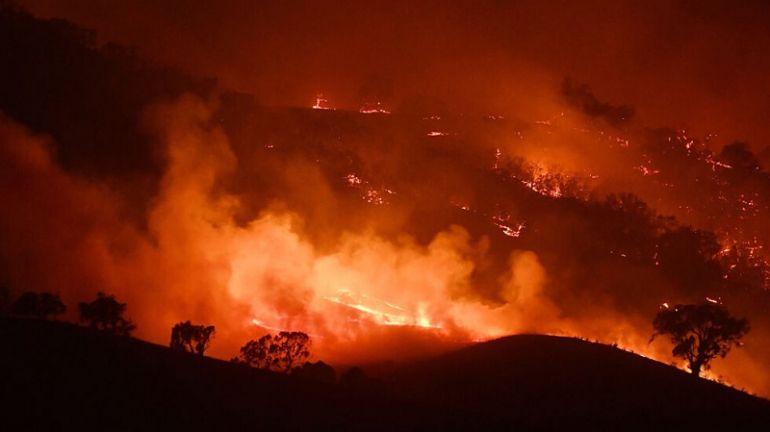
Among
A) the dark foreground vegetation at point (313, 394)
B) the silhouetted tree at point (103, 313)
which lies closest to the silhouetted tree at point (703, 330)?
the dark foreground vegetation at point (313, 394)

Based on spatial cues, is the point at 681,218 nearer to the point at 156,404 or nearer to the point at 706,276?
the point at 706,276

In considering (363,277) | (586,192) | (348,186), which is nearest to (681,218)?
(586,192)

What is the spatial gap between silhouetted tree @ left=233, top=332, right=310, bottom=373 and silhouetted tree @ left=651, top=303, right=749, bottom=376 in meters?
23.7

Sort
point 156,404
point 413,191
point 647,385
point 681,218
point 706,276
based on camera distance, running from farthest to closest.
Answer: point 681,218 → point 706,276 → point 413,191 → point 647,385 → point 156,404

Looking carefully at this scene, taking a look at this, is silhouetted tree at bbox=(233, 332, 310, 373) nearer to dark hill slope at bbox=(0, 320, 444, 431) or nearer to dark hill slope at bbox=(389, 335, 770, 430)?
dark hill slope at bbox=(389, 335, 770, 430)

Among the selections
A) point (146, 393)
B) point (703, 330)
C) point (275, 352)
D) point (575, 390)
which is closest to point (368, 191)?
point (703, 330)

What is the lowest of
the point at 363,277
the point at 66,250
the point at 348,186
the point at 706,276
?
the point at 66,250

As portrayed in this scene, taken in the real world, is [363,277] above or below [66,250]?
above

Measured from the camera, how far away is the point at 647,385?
3600 cm

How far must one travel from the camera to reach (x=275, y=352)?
131 ft

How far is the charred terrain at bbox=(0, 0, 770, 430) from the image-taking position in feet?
81.8

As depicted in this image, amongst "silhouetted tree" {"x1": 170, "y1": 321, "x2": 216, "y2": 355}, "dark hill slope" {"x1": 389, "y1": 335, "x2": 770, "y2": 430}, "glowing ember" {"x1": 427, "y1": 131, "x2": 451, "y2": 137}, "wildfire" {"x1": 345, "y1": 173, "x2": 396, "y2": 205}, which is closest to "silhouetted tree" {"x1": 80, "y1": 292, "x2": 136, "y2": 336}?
"silhouetted tree" {"x1": 170, "y1": 321, "x2": 216, "y2": 355}

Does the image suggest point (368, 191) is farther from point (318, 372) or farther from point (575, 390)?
point (575, 390)

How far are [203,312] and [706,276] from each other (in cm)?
8956
